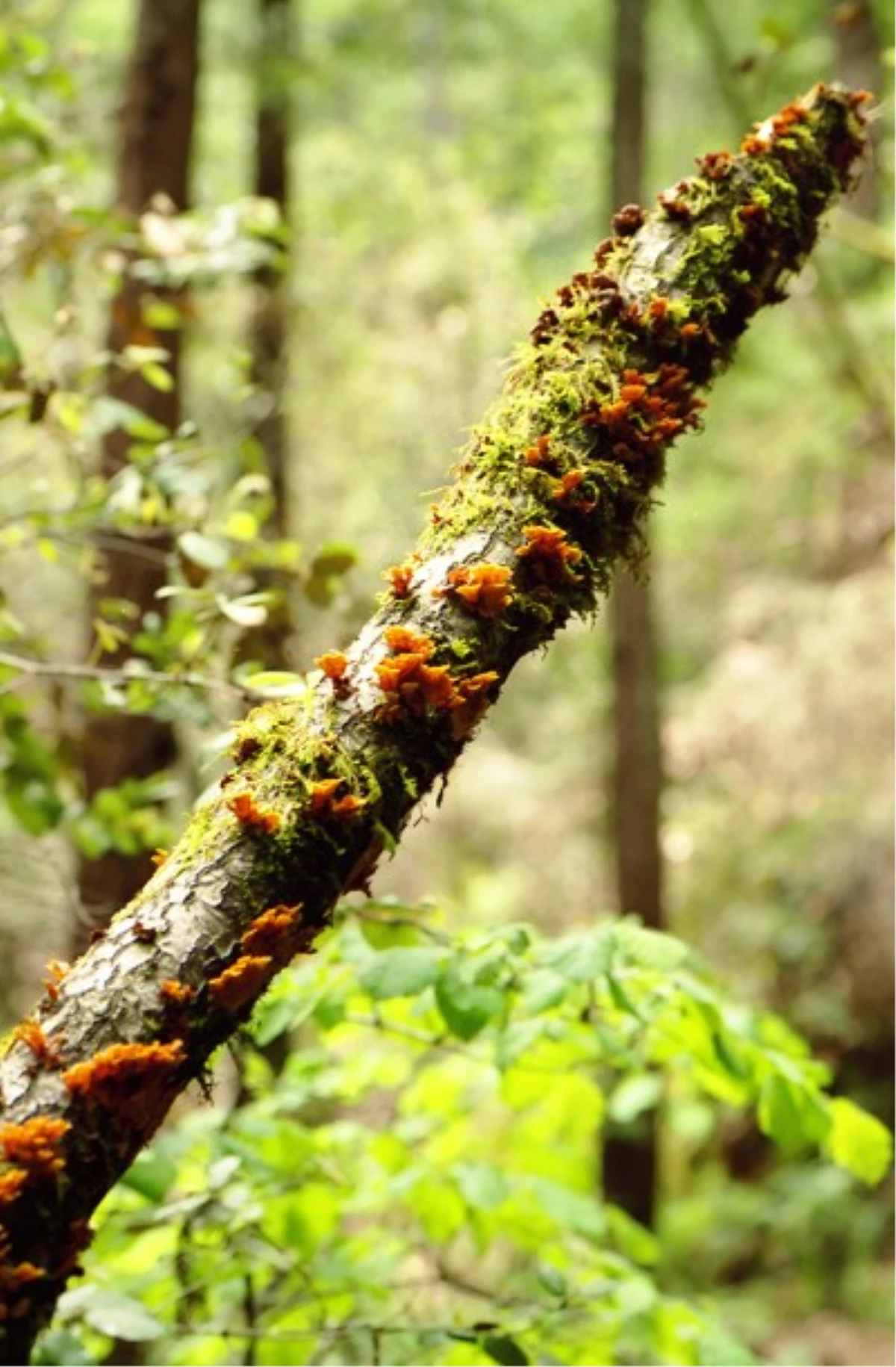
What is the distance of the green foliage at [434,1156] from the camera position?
1.98 meters

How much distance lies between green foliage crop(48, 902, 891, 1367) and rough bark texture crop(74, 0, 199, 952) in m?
1.55

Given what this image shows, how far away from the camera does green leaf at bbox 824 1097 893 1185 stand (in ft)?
7.47

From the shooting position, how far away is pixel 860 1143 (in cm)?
229

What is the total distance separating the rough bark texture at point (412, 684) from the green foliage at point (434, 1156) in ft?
1.68

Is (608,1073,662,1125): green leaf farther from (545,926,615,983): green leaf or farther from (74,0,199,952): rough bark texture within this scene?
(74,0,199,952): rough bark texture

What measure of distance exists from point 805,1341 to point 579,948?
620 cm

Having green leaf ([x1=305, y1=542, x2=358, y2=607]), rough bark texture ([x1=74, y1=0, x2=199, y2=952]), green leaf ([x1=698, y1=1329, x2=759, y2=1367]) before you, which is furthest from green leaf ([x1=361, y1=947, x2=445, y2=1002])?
rough bark texture ([x1=74, y1=0, x2=199, y2=952])

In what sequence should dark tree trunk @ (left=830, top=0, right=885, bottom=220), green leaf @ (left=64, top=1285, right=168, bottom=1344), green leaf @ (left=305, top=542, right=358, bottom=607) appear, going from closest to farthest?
green leaf @ (left=64, top=1285, right=168, bottom=1344), green leaf @ (left=305, top=542, right=358, bottom=607), dark tree trunk @ (left=830, top=0, right=885, bottom=220)

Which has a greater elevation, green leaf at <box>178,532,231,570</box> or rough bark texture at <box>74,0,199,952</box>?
rough bark texture at <box>74,0,199,952</box>

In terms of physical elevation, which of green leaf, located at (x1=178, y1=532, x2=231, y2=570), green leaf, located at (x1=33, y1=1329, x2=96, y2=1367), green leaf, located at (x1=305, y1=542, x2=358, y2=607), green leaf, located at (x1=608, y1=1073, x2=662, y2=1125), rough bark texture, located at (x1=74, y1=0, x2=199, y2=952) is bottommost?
green leaf, located at (x1=33, y1=1329, x2=96, y2=1367)

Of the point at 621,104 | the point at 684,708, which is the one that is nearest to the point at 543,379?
the point at 621,104

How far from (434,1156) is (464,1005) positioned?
40.4 inches

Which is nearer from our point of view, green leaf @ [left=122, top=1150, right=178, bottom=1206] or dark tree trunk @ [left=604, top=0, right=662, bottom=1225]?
green leaf @ [left=122, top=1150, right=178, bottom=1206]

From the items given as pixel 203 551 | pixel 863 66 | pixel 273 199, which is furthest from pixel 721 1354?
pixel 863 66
